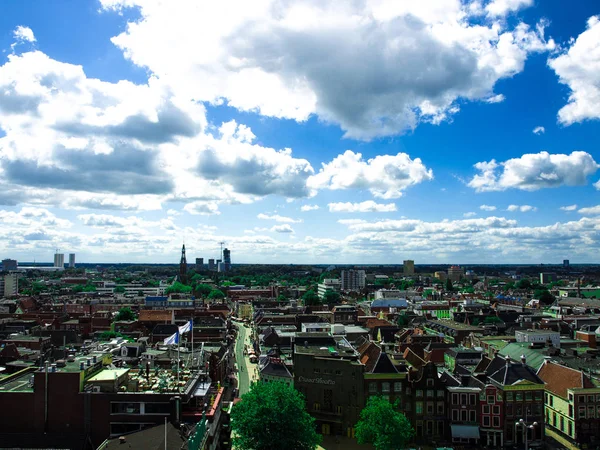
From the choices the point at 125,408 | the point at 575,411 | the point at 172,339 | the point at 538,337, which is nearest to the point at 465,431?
the point at 575,411

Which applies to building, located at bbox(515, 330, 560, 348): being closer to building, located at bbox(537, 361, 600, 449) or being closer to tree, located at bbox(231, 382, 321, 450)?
building, located at bbox(537, 361, 600, 449)

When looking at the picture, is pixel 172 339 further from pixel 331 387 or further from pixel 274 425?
pixel 331 387

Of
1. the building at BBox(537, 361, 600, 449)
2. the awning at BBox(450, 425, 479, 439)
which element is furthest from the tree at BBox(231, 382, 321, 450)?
the building at BBox(537, 361, 600, 449)

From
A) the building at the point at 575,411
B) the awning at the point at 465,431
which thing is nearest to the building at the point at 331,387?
the awning at the point at 465,431

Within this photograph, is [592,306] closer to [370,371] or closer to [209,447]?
[370,371]

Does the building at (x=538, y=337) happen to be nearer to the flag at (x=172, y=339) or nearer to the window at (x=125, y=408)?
the flag at (x=172, y=339)

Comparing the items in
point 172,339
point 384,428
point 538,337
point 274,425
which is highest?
point 172,339
